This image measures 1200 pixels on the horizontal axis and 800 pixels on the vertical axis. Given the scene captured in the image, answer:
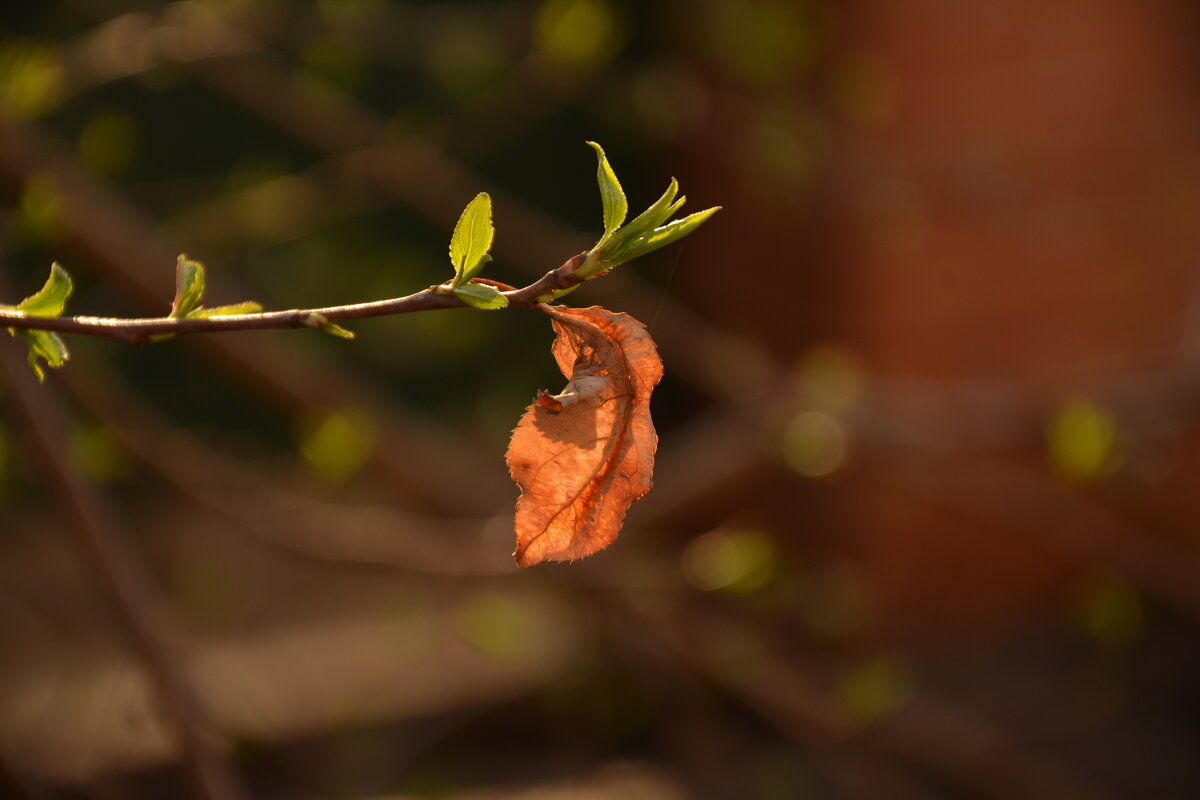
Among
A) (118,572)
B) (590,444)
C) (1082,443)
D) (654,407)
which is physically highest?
(654,407)

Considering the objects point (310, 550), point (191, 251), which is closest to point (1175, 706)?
point (310, 550)

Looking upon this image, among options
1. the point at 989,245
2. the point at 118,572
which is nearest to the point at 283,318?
the point at 118,572

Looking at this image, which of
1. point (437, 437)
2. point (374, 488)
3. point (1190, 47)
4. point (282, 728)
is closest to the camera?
point (437, 437)

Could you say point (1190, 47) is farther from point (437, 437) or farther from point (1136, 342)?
point (437, 437)

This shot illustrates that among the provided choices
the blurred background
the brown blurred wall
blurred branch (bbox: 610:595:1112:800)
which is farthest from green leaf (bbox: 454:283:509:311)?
the brown blurred wall

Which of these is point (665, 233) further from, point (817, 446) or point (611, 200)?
point (817, 446)

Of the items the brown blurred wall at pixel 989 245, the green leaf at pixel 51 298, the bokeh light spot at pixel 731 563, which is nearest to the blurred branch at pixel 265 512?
the bokeh light spot at pixel 731 563

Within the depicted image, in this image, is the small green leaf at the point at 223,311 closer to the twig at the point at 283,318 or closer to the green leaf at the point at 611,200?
the twig at the point at 283,318
